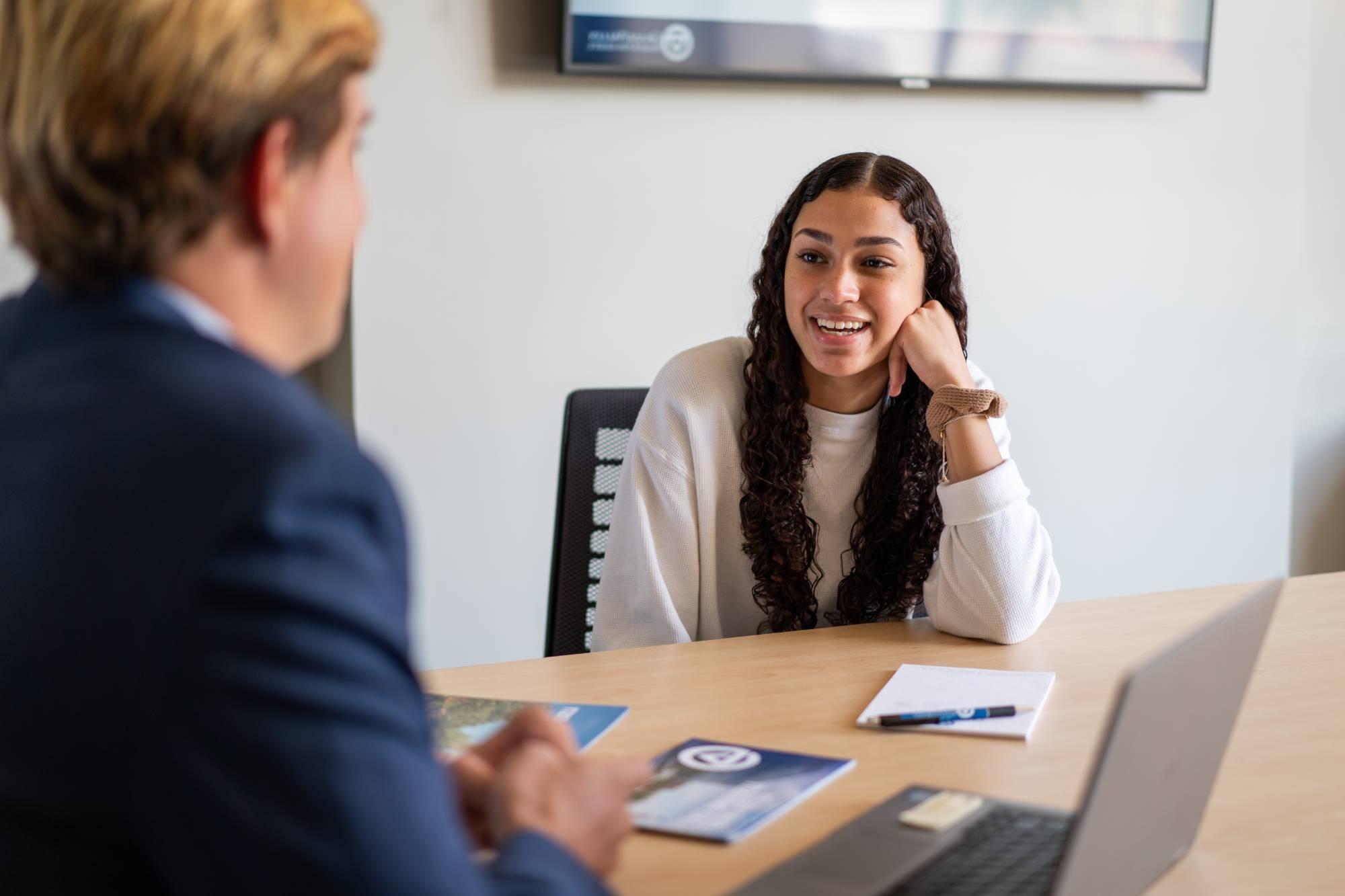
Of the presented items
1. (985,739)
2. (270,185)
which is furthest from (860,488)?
(270,185)

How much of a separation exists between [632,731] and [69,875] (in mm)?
715

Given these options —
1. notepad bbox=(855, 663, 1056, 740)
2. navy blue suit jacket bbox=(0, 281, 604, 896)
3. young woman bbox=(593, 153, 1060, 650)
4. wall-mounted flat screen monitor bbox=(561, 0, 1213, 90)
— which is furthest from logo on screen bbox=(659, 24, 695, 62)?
navy blue suit jacket bbox=(0, 281, 604, 896)

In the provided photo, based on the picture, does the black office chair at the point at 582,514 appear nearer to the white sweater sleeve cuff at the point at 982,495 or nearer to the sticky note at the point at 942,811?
the white sweater sleeve cuff at the point at 982,495

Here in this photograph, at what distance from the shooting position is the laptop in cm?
78

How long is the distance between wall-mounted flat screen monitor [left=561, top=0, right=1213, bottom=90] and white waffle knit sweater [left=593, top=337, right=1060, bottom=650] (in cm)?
90

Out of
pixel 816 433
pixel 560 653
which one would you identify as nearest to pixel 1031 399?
pixel 816 433

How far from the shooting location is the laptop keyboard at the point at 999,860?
919 mm

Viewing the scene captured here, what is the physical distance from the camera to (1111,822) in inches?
32.2

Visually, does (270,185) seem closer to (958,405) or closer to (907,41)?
(958,405)

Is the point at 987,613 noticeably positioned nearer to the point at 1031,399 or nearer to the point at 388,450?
the point at 388,450

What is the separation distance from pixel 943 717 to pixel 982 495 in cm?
46

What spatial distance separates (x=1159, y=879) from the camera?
0.99 meters

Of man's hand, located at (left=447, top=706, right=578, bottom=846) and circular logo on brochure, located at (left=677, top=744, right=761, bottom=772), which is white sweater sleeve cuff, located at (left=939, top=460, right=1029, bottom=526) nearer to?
circular logo on brochure, located at (left=677, top=744, right=761, bottom=772)

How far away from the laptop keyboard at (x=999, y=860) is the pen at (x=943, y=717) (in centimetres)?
24
